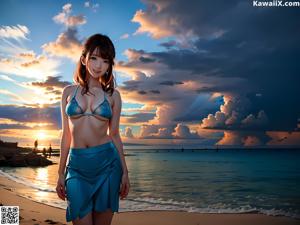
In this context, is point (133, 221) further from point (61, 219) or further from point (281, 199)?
point (281, 199)

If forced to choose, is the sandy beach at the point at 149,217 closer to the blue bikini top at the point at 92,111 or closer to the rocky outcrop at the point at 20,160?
the blue bikini top at the point at 92,111

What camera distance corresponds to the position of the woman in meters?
2.98

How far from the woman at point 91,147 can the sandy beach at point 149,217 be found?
5507 mm

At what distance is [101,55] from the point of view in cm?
308

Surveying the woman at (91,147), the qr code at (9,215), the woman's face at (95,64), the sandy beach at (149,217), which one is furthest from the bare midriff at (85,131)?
Result: the sandy beach at (149,217)

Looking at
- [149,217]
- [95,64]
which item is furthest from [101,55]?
[149,217]

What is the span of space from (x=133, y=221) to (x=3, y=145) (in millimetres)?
55955

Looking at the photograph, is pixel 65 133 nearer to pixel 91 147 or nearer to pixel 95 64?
pixel 91 147

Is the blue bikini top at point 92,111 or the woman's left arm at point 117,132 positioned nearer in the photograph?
the blue bikini top at point 92,111

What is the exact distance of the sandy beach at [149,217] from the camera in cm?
898

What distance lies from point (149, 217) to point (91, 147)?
765 centimetres

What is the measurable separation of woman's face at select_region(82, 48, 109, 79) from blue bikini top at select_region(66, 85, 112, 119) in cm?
24

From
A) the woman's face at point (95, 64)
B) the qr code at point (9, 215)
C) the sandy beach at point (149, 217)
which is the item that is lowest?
the sandy beach at point (149, 217)

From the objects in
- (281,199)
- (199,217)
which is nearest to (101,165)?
(199,217)
